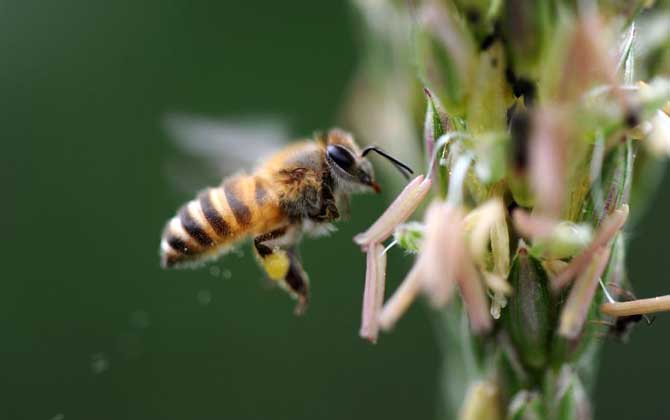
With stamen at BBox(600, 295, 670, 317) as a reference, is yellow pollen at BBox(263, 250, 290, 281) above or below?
below

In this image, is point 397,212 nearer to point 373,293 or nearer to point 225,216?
point 373,293

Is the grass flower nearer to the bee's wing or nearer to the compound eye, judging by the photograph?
the compound eye

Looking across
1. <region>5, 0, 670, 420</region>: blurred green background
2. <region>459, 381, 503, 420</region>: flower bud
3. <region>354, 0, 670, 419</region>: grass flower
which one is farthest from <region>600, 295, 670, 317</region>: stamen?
<region>5, 0, 670, 420</region>: blurred green background

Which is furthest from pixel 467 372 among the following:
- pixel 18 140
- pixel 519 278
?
pixel 18 140

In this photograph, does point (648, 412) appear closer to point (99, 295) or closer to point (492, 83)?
point (99, 295)

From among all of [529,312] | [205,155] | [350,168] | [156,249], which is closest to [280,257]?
[350,168]

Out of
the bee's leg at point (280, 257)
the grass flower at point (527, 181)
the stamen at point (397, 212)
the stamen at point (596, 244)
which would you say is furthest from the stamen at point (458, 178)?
the bee's leg at point (280, 257)
